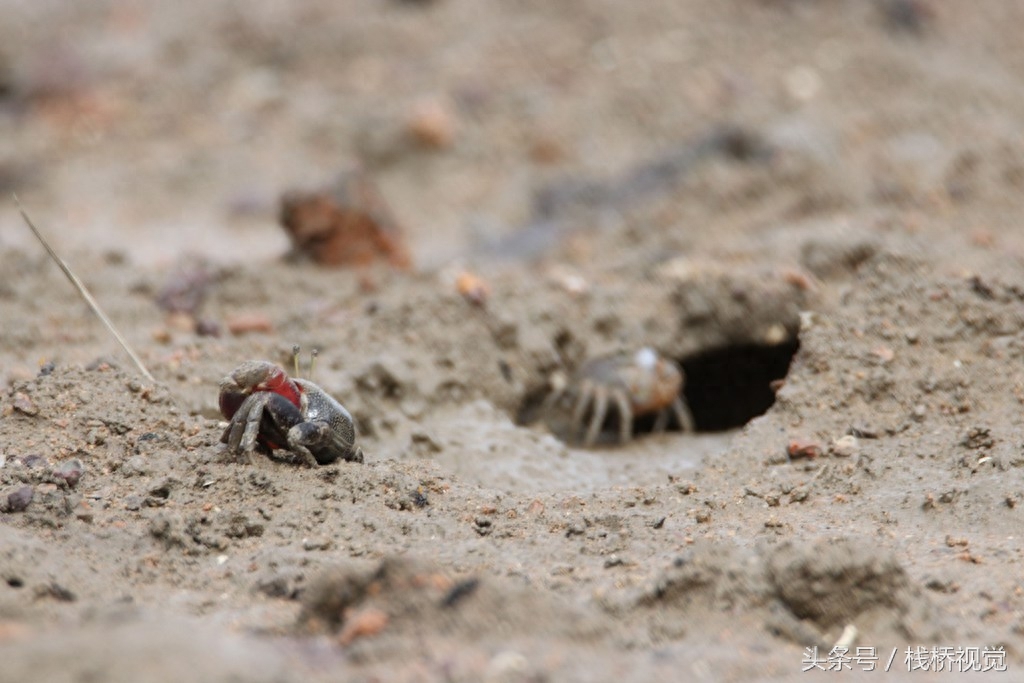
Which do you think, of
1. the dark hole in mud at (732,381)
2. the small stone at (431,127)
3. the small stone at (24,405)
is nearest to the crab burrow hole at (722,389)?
the dark hole in mud at (732,381)

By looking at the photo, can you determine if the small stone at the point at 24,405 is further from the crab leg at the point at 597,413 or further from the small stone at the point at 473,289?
the crab leg at the point at 597,413

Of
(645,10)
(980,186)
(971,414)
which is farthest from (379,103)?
(971,414)

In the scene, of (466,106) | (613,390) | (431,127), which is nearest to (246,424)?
(613,390)

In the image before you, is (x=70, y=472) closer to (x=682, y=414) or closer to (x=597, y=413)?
(x=597, y=413)

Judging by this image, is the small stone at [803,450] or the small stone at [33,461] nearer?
the small stone at [33,461]

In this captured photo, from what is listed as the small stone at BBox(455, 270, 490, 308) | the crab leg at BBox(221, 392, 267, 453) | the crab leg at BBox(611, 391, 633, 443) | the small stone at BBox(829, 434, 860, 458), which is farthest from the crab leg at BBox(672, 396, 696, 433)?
the crab leg at BBox(221, 392, 267, 453)

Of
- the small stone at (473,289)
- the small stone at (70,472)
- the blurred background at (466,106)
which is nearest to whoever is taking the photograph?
the small stone at (70,472)
